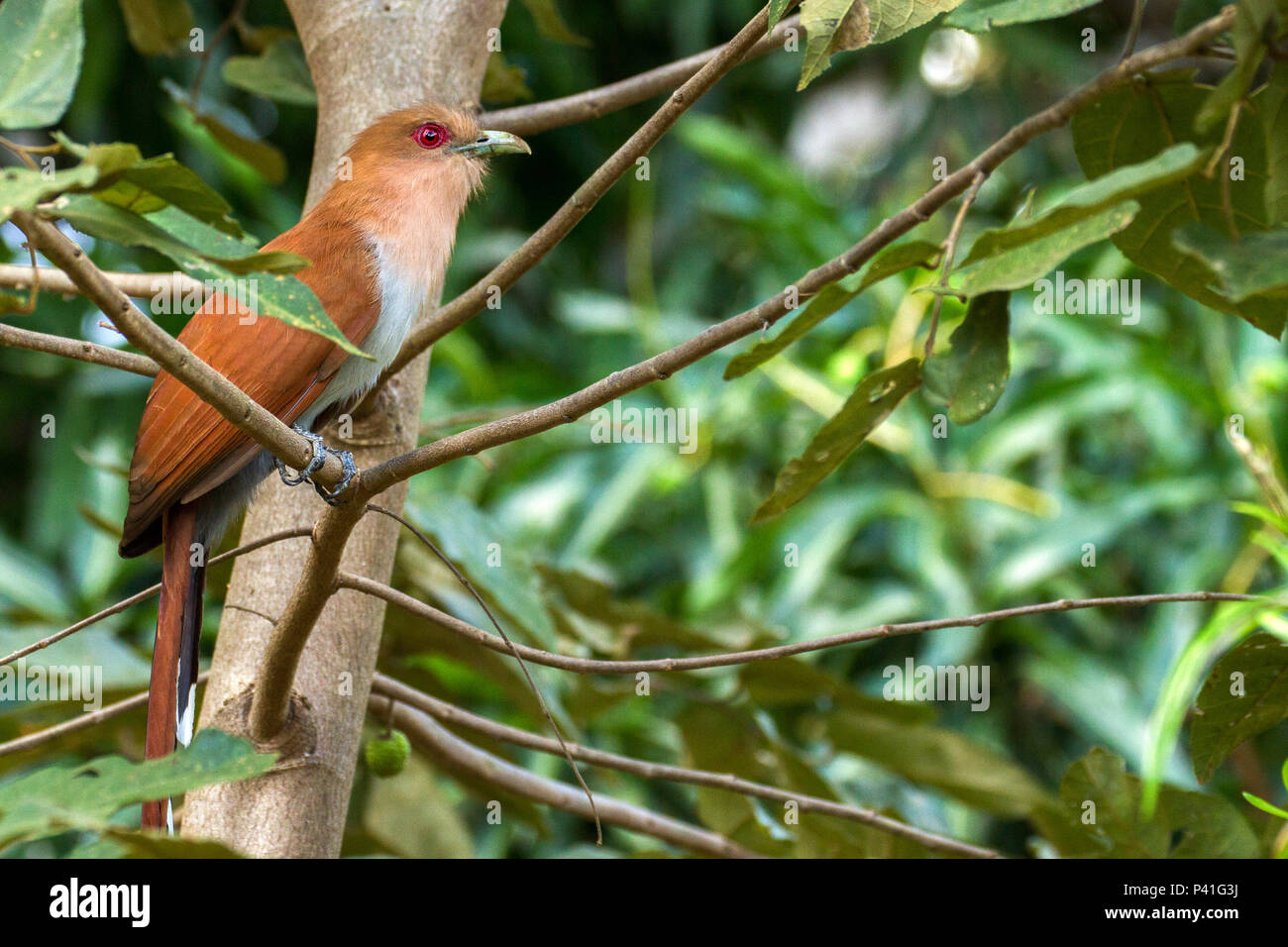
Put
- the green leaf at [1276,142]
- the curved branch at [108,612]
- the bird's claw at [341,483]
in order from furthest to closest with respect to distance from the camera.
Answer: the curved branch at [108,612] → the bird's claw at [341,483] → the green leaf at [1276,142]

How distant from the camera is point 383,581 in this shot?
4.82 feet

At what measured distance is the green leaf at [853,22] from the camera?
937 mm

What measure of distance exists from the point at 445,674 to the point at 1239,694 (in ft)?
7.43

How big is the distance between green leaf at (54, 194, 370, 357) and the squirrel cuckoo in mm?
649


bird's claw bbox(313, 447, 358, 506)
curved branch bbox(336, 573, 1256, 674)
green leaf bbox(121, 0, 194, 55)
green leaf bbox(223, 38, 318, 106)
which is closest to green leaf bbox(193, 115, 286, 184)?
green leaf bbox(223, 38, 318, 106)

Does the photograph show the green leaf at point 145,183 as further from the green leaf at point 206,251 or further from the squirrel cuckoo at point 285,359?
the squirrel cuckoo at point 285,359

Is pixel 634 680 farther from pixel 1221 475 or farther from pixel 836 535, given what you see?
pixel 1221 475

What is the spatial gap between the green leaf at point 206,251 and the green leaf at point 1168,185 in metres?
0.68

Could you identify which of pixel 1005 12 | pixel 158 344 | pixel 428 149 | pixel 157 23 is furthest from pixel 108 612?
pixel 157 23

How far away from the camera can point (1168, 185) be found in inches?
39.8

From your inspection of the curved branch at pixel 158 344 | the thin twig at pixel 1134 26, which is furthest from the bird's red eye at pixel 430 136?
the thin twig at pixel 1134 26

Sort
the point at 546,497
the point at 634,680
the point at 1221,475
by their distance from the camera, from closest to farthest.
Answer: the point at 634,680
the point at 1221,475
the point at 546,497

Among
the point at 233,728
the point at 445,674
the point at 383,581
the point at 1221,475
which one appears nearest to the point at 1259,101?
the point at 383,581
